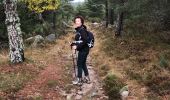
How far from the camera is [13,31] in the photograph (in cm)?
1402

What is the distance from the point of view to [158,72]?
12.4m

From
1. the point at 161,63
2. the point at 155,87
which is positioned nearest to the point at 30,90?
the point at 155,87

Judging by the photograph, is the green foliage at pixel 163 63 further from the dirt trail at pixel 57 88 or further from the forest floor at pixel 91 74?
the dirt trail at pixel 57 88

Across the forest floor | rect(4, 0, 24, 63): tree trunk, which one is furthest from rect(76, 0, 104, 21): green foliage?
rect(4, 0, 24, 63): tree trunk

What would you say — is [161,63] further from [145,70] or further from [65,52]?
[65,52]

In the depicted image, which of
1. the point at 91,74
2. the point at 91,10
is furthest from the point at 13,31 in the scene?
the point at 91,10

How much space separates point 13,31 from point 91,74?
13.4ft

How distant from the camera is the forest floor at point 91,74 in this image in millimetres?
10867

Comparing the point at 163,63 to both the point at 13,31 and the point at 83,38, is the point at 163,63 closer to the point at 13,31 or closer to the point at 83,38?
the point at 83,38

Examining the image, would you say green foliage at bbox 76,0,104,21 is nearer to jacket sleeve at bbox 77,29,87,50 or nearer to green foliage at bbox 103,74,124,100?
green foliage at bbox 103,74,124,100

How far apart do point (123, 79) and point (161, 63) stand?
1870 millimetres

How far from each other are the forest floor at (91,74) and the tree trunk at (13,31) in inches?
19.0

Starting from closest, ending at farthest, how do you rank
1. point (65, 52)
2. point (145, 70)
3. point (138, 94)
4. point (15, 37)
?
point (138, 94), point (145, 70), point (15, 37), point (65, 52)

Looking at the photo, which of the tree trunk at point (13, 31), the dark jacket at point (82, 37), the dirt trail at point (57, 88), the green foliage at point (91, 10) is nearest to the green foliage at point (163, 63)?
the dirt trail at point (57, 88)
